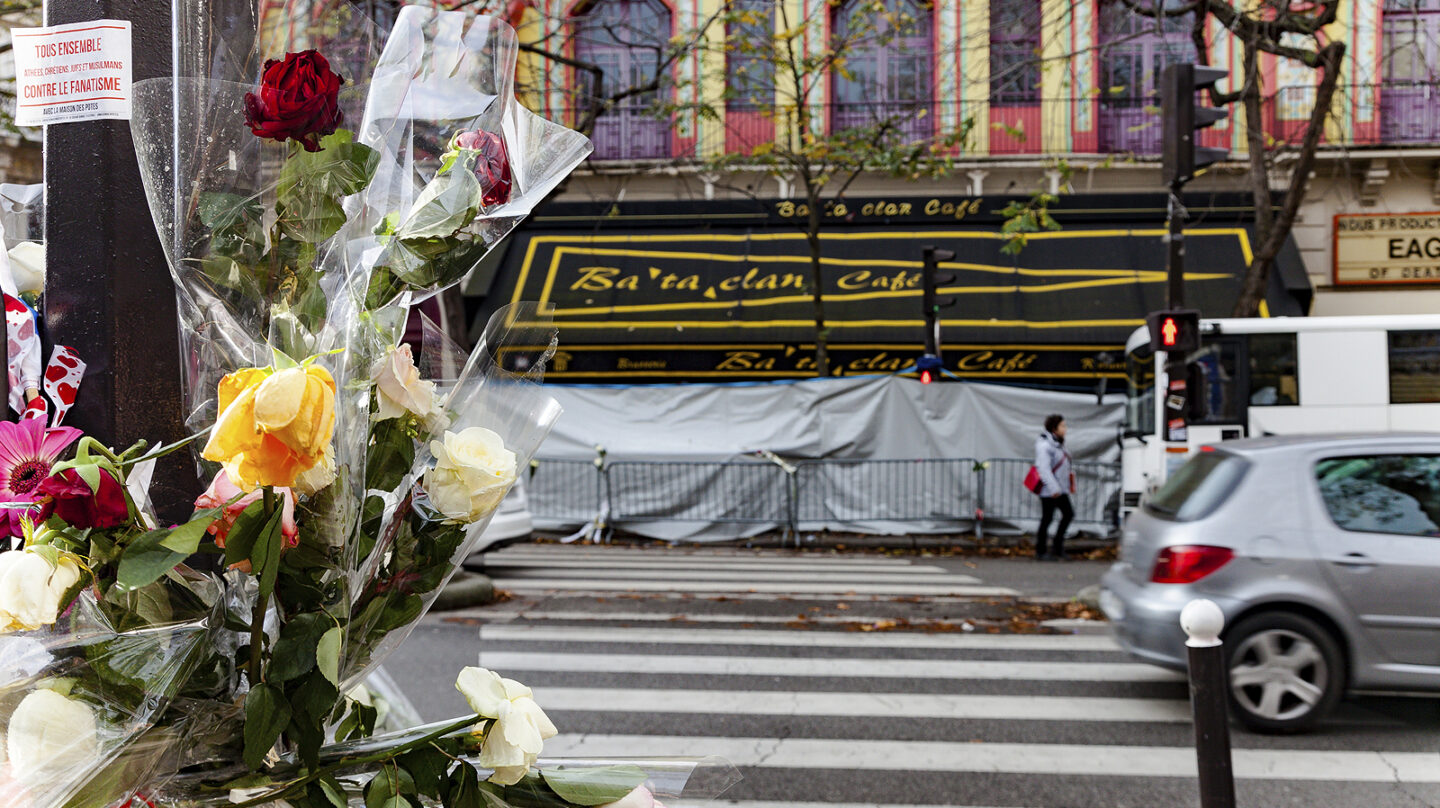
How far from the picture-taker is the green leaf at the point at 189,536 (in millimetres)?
1069

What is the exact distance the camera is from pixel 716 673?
22.4 feet

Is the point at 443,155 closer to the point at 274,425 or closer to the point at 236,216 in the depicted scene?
the point at 236,216

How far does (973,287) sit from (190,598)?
16985mm

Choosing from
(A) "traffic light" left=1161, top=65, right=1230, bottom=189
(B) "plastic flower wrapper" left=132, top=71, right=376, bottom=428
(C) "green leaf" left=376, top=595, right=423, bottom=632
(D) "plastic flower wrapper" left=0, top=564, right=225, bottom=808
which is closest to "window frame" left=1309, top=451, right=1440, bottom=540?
(A) "traffic light" left=1161, top=65, right=1230, bottom=189

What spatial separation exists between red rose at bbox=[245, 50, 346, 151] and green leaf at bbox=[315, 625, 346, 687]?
0.55 metres

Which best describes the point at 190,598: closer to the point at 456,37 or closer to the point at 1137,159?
the point at 456,37

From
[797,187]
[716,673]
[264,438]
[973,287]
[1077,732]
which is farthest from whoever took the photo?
[797,187]

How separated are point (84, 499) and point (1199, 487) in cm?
620

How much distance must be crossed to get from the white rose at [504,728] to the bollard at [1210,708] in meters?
2.76

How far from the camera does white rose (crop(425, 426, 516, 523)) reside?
1.26 meters

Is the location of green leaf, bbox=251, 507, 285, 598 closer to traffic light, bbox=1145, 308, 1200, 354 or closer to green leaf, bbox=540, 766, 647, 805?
green leaf, bbox=540, 766, 647, 805

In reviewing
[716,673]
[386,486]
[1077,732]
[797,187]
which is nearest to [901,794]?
[1077,732]

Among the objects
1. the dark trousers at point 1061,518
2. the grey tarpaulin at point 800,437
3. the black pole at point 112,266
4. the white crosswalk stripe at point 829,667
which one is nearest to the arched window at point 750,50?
the grey tarpaulin at point 800,437

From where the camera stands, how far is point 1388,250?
698 inches
